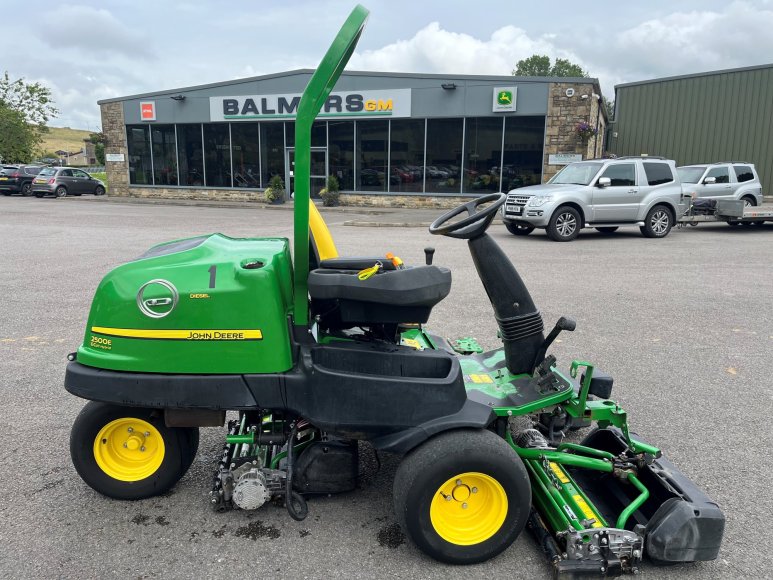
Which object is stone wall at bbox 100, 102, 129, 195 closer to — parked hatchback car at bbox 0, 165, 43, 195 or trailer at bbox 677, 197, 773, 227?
parked hatchback car at bbox 0, 165, 43, 195

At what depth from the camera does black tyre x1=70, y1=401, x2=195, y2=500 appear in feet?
9.59

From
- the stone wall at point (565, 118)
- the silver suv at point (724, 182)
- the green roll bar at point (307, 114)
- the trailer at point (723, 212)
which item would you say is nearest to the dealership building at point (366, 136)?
the stone wall at point (565, 118)

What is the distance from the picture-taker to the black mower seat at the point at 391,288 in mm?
2596

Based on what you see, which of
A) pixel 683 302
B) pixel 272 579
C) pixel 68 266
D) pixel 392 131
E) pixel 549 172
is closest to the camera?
pixel 272 579

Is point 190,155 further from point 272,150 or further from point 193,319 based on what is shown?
point 193,319

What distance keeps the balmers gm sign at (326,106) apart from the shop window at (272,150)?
0.59 meters

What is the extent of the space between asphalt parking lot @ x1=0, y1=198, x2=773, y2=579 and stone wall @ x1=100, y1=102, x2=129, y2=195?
66.0 ft

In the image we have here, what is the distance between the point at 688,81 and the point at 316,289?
27.6 meters

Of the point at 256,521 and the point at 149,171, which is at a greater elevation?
the point at 149,171

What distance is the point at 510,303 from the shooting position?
3.18m

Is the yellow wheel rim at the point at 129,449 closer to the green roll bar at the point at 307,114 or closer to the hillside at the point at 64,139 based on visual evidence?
the green roll bar at the point at 307,114

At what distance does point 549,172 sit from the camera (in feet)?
71.8

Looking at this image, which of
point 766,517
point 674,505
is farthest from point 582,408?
point 766,517

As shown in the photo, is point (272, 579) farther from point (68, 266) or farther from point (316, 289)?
point (68, 266)
